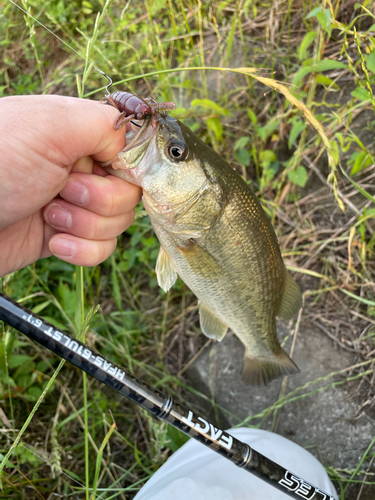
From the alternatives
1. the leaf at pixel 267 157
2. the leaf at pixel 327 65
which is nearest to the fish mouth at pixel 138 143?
the leaf at pixel 327 65

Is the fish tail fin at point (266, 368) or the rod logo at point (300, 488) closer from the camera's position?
the rod logo at point (300, 488)

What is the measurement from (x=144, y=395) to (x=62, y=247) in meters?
0.83

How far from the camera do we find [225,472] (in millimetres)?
1998

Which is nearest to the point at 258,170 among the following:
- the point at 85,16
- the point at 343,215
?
the point at 343,215

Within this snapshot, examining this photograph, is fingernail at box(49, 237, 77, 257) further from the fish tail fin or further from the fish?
the fish tail fin

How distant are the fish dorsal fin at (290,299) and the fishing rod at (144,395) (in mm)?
834

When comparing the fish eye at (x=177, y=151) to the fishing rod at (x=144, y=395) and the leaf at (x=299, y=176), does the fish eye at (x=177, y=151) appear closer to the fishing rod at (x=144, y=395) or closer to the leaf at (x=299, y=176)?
the fishing rod at (x=144, y=395)

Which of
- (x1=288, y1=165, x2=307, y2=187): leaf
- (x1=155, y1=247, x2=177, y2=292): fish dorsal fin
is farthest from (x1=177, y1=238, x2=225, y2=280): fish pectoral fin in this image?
(x1=288, y1=165, x2=307, y2=187): leaf

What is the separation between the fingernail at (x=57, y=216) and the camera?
1815mm

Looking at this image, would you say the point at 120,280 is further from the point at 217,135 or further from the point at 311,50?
the point at 311,50

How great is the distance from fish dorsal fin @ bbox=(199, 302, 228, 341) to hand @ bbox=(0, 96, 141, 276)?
70cm

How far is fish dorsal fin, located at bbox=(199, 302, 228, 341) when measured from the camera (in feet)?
7.47

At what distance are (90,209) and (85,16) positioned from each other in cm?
327

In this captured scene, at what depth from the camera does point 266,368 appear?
7.58 feet
